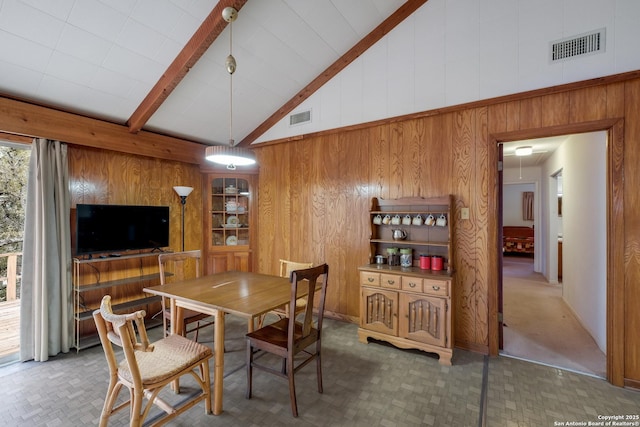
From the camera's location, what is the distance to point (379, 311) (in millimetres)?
3037

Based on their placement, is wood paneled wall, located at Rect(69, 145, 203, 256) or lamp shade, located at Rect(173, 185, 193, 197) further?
lamp shade, located at Rect(173, 185, 193, 197)

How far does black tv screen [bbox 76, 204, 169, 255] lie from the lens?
3.08 m

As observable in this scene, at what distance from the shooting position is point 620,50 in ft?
7.66

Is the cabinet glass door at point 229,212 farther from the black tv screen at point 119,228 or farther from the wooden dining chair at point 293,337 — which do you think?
the wooden dining chair at point 293,337

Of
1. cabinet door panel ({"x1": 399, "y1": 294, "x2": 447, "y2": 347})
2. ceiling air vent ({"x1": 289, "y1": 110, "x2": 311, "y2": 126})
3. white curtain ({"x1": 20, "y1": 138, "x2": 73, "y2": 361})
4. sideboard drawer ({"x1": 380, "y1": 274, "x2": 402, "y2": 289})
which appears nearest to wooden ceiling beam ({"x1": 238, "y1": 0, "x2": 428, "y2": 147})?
ceiling air vent ({"x1": 289, "y1": 110, "x2": 311, "y2": 126})

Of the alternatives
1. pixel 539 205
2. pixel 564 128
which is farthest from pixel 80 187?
pixel 539 205

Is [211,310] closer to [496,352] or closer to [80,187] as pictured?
[80,187]

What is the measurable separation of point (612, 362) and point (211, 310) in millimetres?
3211

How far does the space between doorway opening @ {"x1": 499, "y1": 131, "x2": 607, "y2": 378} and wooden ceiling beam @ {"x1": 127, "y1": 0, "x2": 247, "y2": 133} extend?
12.0 feet

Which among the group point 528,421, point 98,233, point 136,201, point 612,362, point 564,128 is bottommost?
point 528,421

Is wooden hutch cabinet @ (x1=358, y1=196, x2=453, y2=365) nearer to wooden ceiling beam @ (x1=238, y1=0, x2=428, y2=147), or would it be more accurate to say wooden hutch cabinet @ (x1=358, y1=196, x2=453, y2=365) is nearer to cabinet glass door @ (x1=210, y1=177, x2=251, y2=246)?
wooden ceiling beam @ (x1=238, y1=0, x2=428, y2=147)

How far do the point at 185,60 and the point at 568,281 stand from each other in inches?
226

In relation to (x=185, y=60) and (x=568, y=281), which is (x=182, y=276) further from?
(x=568, y=281)

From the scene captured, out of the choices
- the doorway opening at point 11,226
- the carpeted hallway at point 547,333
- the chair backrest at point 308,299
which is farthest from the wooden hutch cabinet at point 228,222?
the carpeted hallway at point 547,333
